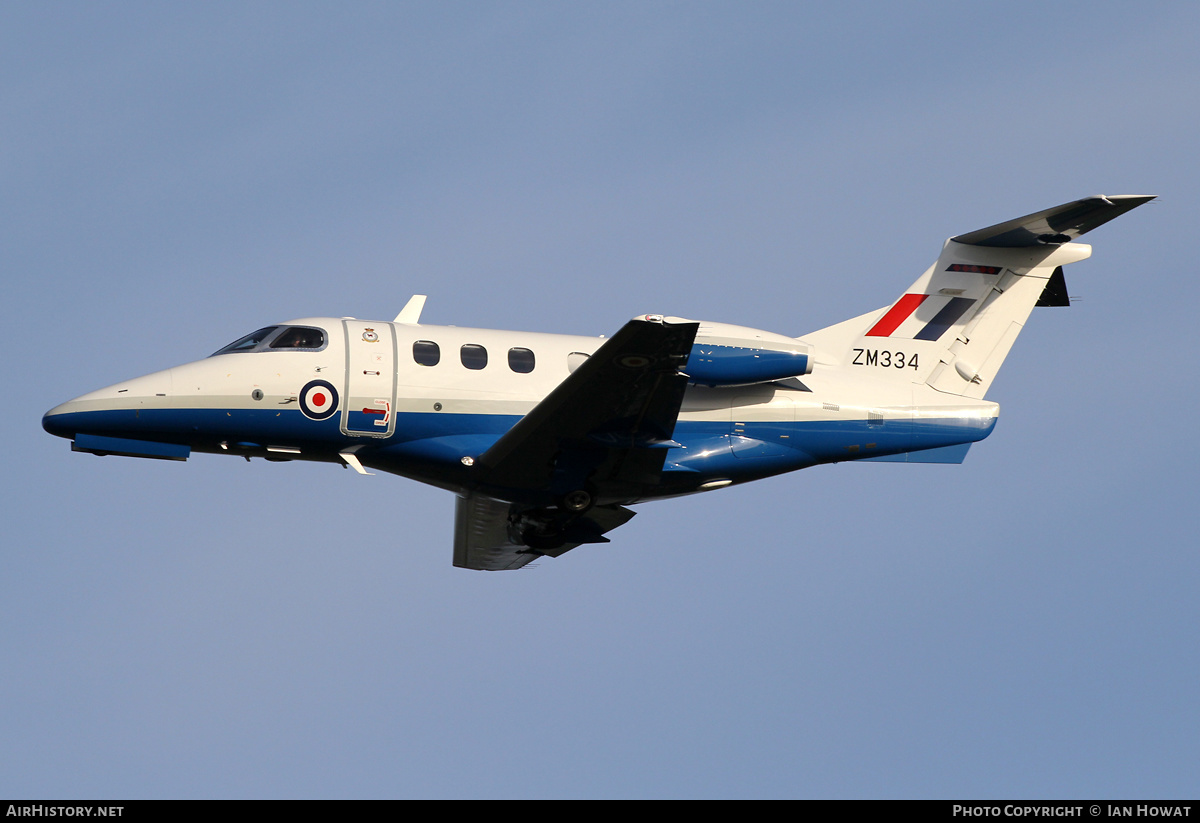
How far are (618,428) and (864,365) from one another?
6.00m

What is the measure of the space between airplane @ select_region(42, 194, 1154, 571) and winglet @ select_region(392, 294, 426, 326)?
25 mm

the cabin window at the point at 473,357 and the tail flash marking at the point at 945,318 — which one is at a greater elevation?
the tail flash marking at the point at 945,318

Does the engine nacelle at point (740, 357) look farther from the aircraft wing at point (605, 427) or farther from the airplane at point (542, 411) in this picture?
the aircraft wing at point (605, 427)

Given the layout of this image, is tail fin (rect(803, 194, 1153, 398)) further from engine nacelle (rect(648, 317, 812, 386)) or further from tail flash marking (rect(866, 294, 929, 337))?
engine nacelle (rect(648, 317, 812, 386))

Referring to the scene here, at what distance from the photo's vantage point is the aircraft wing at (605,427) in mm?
21656

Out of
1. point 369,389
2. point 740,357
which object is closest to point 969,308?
point 740,357

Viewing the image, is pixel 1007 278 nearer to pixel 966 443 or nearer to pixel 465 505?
pixel 966 443

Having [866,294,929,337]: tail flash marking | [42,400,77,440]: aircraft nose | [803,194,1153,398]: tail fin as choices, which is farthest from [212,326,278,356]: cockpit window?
[866,294,929,337]: tail flash marking

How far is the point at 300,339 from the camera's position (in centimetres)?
2380

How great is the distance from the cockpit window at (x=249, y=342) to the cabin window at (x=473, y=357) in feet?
10.5

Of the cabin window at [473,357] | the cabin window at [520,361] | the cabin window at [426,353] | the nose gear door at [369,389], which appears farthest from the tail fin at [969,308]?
the nose gear door at [369,389]

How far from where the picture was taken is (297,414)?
2331cm

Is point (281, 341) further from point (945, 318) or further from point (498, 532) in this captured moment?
point (945, 318)
